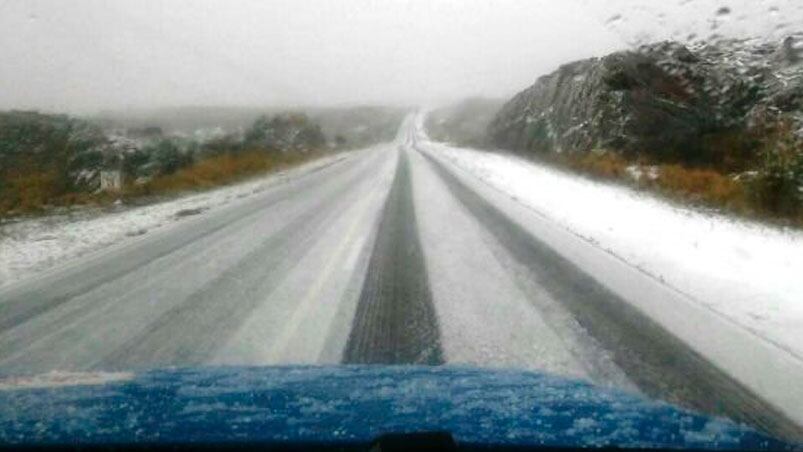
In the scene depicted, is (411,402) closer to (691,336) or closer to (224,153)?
(691,336)

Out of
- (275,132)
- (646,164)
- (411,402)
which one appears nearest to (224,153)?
(275,132)

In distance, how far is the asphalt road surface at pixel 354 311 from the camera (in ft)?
16.6

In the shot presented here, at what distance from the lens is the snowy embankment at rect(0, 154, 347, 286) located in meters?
10.4

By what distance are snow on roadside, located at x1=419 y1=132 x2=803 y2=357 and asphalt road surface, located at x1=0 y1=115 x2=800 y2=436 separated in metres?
1.02

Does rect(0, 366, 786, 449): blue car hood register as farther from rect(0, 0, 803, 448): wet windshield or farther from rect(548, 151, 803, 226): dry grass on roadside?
rect(548, 151, 803, 226): dry grass on roadside

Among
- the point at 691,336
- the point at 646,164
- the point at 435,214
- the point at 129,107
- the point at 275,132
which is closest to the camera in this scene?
the point at 691,336

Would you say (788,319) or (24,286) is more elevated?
(788,319)

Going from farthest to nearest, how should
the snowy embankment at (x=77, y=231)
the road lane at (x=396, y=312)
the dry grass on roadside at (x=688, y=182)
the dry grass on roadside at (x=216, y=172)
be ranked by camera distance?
the dry grass on roadside at (x=216, y=172)
the dry grass on roadside at (x=688, y=182)
the snowy embankment at (x=77, y=231)
the road lane at (x=396, y=312)

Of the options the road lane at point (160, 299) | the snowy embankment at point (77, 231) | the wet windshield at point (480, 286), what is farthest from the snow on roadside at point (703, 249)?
the snowy embankment at point (77, 231)

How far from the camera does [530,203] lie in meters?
15.3

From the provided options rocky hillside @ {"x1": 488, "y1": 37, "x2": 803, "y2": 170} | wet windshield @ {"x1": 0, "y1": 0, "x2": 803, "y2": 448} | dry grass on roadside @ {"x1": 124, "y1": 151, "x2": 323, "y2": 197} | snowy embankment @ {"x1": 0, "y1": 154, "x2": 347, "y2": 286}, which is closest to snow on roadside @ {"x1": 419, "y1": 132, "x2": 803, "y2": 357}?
wet windshield @ {"x1": 0, "y1": 0, "x2": 803, "y2": 448}

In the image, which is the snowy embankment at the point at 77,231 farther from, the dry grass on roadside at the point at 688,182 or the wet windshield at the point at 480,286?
the dry grass on roadside at the point at 688,182

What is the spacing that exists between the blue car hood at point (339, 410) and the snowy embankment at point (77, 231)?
7.03 m

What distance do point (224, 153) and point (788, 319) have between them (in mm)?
29429
